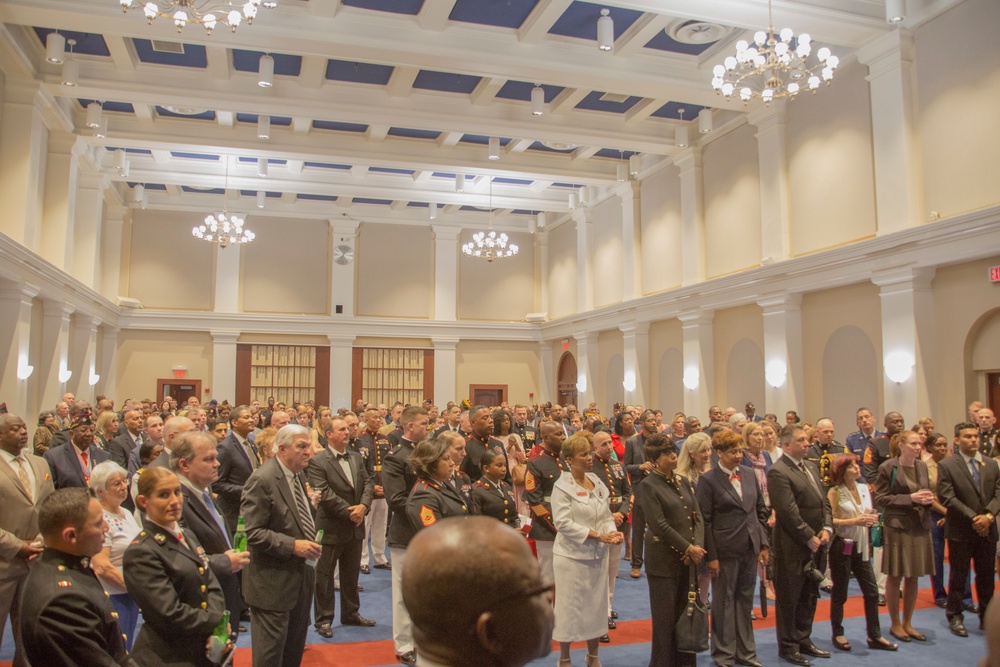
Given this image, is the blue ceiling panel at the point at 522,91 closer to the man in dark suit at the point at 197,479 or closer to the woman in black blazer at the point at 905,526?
the woman in black blazer at the point at 905,526

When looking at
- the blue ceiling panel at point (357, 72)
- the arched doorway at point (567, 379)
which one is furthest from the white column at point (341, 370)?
the blue ceiling panel at point (357, 72)

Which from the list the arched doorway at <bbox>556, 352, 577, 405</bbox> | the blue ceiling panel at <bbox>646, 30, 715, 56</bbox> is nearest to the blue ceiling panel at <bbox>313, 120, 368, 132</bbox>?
the blue ceiling panel at <bbox>646, 30, 715, 56</bbox>

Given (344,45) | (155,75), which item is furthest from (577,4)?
(155,75)

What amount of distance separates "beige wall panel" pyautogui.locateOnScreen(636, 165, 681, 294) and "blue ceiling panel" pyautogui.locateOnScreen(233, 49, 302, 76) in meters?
8.57

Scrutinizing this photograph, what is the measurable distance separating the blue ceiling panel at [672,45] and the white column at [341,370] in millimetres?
12955

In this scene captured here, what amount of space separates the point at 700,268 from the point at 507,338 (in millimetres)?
9008

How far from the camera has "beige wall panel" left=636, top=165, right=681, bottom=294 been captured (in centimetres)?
1667

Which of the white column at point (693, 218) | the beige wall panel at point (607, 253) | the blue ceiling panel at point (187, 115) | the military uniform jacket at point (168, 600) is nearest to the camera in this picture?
the military uniform jacket at point (168, 600)

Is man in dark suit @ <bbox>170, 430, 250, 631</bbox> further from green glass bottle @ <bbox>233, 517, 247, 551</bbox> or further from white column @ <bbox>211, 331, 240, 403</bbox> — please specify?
white column @ <bbox>211, 331, 240, 403</bbox>

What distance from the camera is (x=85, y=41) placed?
39.7ft

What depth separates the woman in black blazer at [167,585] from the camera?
2.87m

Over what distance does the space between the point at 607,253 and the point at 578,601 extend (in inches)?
613

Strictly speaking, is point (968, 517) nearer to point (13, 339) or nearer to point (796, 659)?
point (796, 659)

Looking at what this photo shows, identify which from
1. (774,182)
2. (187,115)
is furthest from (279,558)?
(187,115)
